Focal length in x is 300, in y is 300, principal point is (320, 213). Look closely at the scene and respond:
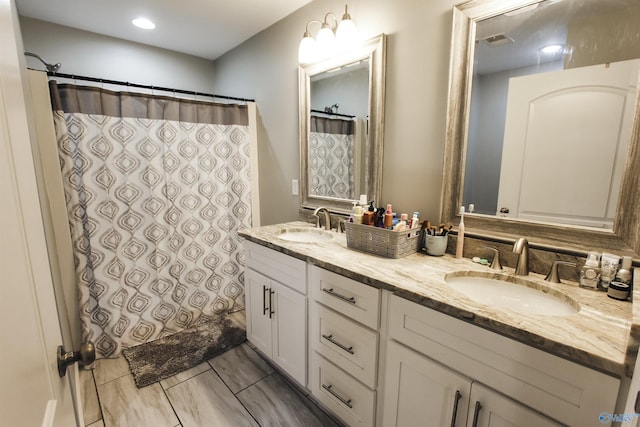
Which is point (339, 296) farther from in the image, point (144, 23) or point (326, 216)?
point (144, 23)

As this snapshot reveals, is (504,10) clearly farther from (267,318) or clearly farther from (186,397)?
(186,397)

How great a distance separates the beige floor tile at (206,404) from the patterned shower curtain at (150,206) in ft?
2.23

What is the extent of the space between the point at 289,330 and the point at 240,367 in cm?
57

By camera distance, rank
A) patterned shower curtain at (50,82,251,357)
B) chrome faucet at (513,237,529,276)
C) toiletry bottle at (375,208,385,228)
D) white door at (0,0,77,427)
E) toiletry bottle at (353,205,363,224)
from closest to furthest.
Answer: white door at (0,0,77,427), chrome faucet at (513,237,529,276), toiletry bottle at (375,208,385,228), toiletry bottle at (353,205,363,224), patterned shower curtain at (50,82,251,357)

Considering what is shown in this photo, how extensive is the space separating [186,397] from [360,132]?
6.06 ft

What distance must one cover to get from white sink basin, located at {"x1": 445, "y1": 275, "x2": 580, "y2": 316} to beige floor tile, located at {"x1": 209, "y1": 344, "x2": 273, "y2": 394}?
1.34m

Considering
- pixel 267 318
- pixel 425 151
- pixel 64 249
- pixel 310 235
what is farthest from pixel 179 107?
pixel 425 151

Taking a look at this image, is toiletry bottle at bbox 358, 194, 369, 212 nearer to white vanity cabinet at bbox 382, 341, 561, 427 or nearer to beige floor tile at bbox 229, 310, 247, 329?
white vanity cabinet at bbox 382, 341, 561, 427

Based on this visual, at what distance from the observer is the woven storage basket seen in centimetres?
139

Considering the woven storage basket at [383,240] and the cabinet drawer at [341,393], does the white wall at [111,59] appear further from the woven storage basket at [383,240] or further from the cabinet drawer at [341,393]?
the cabinet drawer at [341,393]

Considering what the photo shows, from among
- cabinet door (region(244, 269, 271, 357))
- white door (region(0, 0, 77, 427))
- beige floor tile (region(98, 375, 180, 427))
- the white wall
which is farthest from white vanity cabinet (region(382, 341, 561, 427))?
the white wall

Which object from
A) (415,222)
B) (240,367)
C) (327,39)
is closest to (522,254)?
(415,222)

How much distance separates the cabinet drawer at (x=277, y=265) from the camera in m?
1.53

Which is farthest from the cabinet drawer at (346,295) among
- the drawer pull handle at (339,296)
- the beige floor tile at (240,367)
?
the beige floor tile at (240,367)
